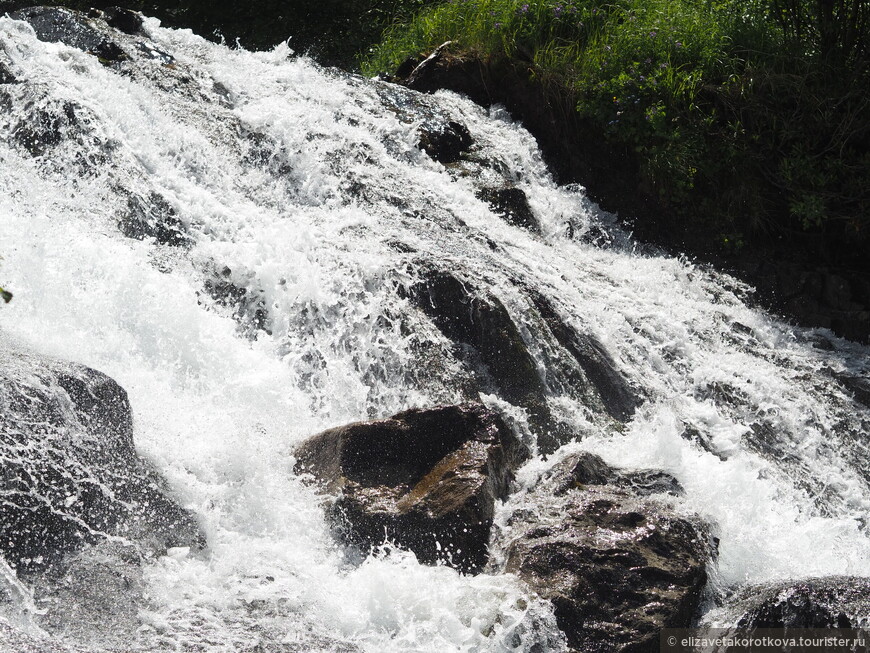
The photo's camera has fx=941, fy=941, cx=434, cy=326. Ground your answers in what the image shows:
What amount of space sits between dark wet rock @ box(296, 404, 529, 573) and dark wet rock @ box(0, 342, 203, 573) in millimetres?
792

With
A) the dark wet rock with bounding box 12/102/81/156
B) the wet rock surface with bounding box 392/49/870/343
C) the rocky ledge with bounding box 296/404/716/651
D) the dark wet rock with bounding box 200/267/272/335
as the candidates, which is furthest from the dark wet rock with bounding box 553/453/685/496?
the dark wet rock with bounding box 12/102/81/156

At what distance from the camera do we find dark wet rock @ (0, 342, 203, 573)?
3771 millimetres

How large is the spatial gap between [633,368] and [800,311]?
2.60 meters

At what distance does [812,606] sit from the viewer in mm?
3740

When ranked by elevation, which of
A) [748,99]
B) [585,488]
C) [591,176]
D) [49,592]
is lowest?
[49,592]

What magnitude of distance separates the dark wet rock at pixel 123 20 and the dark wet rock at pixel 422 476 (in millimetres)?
5886

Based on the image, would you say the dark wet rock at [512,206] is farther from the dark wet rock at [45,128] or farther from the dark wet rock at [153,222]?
the dark wet rock at [45,128]

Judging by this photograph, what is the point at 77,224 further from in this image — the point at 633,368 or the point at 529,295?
the point at 633,368

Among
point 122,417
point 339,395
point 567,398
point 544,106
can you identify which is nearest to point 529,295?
point 567,398

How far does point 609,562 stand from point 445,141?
17.5ft

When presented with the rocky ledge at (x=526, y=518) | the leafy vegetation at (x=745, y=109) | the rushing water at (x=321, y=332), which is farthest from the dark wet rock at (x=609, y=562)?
the leafy vegetation at (x=745, y=109)

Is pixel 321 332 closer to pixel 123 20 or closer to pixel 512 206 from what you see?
pixel 512 206

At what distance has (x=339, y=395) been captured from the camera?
579cm

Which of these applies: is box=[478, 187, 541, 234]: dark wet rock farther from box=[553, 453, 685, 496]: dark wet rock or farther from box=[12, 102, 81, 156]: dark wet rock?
box=[553, 453, 685, 496]: dark wet rock
